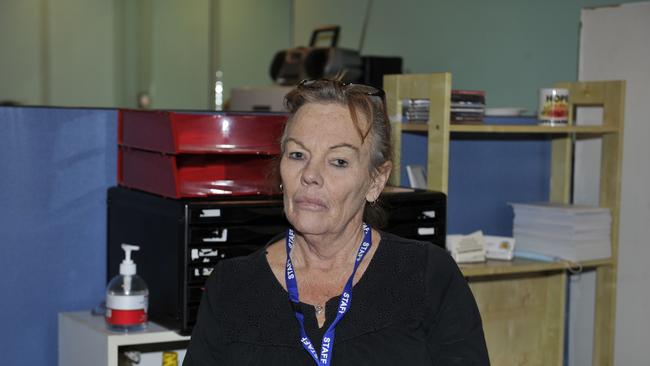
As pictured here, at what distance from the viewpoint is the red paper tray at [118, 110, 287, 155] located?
229 centimetres

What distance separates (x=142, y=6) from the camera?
5883mm

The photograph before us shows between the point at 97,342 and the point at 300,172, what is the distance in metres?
0.91

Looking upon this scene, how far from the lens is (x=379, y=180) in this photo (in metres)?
1.74

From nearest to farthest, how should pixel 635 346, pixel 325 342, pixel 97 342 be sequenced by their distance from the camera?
pixel 325 342, pixel 97 342, pixel 635 346

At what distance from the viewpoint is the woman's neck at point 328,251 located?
1.67m

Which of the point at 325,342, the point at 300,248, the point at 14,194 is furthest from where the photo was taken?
the point at 14,194

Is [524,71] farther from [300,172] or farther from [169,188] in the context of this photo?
[300,172]

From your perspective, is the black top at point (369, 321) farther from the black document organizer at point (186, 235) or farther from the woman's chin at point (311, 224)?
the black document organizer at point (186, 235)

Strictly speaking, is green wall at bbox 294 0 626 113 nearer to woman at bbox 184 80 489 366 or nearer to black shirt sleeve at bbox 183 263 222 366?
woman at bbox 184 80 489 366

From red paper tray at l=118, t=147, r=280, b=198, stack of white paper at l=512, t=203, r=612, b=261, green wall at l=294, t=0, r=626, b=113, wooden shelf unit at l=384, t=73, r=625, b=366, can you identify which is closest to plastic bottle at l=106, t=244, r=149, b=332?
red paper tray at l=118, t=147, r=280, b=198

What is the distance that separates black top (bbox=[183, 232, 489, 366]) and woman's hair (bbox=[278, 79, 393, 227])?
7.6 inches

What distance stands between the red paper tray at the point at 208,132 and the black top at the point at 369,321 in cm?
67

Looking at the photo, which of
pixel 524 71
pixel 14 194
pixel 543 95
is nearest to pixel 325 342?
pixel 14 194

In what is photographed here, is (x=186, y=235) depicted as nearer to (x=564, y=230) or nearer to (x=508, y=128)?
(x=508, y=128)
